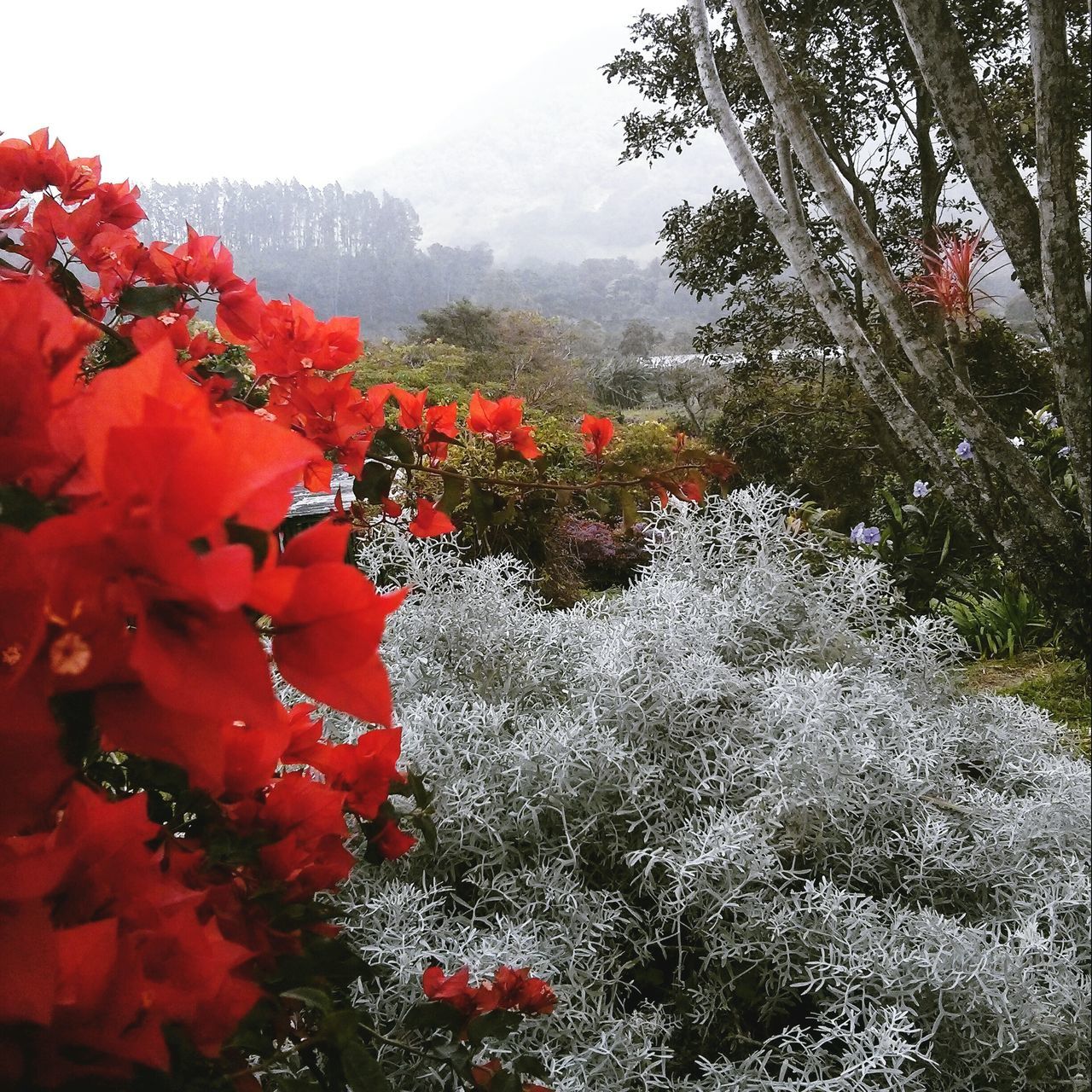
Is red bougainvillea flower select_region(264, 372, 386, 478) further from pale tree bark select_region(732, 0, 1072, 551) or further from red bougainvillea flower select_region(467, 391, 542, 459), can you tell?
pale tree bark select_region(732, 0, 1072, 551)

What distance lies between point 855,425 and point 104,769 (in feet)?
15.1

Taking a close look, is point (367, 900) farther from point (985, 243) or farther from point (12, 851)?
point (985, 243)

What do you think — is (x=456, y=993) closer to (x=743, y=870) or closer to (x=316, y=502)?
(x=743, y=870)

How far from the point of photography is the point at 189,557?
155mm

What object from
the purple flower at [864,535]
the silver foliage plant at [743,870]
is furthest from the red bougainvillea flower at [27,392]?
the purple flower at [864,535]

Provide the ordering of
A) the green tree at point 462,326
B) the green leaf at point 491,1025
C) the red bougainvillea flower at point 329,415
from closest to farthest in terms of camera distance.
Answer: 1. the green leaf at point 491,1025
2. the red bougainvillea flower at point 329,415
3. the green tree at point 462,326

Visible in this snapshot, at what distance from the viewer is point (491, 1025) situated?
0.45 metres

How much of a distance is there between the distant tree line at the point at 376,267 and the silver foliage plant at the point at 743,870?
11.3 metres

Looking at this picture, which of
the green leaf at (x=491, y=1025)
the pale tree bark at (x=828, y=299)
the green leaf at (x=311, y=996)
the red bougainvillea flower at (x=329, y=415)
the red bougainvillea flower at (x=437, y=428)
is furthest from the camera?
the pale tree bark at (x=828, y=299)

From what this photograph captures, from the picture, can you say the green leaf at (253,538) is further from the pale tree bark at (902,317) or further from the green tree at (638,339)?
the green tree at (638,339)

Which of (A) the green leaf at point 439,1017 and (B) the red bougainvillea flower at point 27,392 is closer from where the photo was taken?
(B) the red bougainvillea flower at point 27,392

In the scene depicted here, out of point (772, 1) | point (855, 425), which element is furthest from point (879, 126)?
point (855, 425)

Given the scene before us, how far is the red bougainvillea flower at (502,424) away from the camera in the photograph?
27.5 inches

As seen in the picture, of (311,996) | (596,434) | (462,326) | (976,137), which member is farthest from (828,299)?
(462,326)
